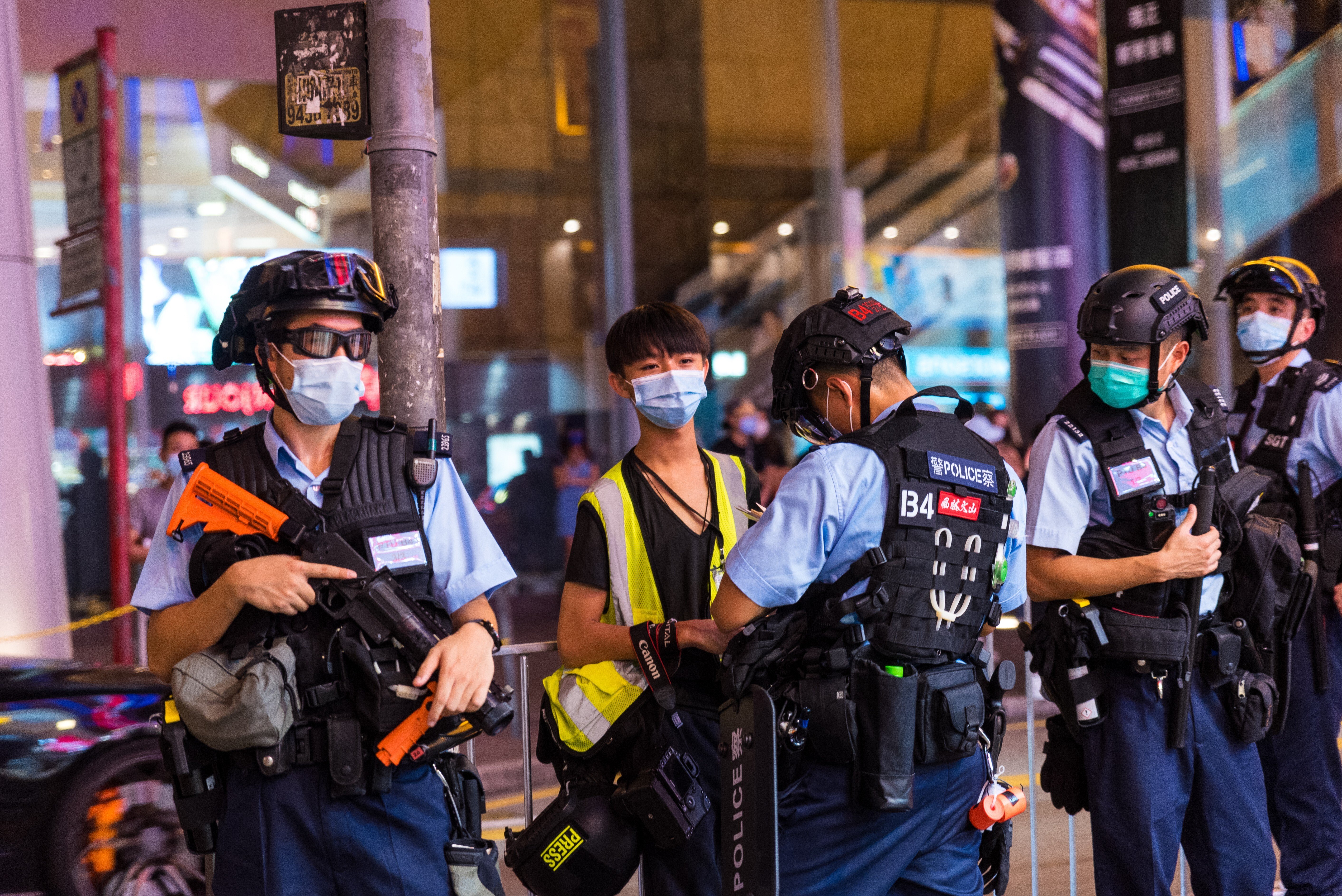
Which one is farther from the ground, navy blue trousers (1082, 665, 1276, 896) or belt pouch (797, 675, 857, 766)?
belt pouch (797, 675, 857, 766)

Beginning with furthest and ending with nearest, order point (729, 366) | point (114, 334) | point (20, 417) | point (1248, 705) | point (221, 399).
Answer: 1. point (729, 366)
2. point (221, 399)
3. point (114, 334)
4. point (20, 417)
5. point (1248, 705)

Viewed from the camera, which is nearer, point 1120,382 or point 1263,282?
point 1120,382

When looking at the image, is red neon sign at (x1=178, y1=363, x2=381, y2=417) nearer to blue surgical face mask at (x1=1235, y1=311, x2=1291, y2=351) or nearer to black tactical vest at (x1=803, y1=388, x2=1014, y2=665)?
blue surgical face mask at (x1=1235, y1=311, x2=1291, y2=351)

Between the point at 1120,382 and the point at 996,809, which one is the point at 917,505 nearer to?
the point at 996,809

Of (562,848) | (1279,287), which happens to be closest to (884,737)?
(562,848)

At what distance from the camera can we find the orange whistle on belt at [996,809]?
8.79 feet

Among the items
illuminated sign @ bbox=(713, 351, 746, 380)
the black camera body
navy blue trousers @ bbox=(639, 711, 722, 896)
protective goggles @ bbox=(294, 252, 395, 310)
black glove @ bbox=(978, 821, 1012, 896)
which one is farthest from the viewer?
illuminated sign @ bbox=(713, 351, 746, 380)

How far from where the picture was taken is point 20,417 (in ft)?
21.4

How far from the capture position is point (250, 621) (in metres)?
2.49

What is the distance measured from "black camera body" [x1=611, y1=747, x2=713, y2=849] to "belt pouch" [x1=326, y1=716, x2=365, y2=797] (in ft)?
2.59

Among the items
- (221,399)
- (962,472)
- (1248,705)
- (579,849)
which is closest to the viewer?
(962,472)

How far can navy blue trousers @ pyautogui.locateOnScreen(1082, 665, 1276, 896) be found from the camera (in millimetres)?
3297

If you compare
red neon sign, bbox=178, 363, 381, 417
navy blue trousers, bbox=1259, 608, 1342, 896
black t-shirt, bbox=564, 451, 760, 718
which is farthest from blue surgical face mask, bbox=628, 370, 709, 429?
red neon sign, bbox=178, 363, 381, 417

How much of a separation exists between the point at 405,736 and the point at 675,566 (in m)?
0.94
